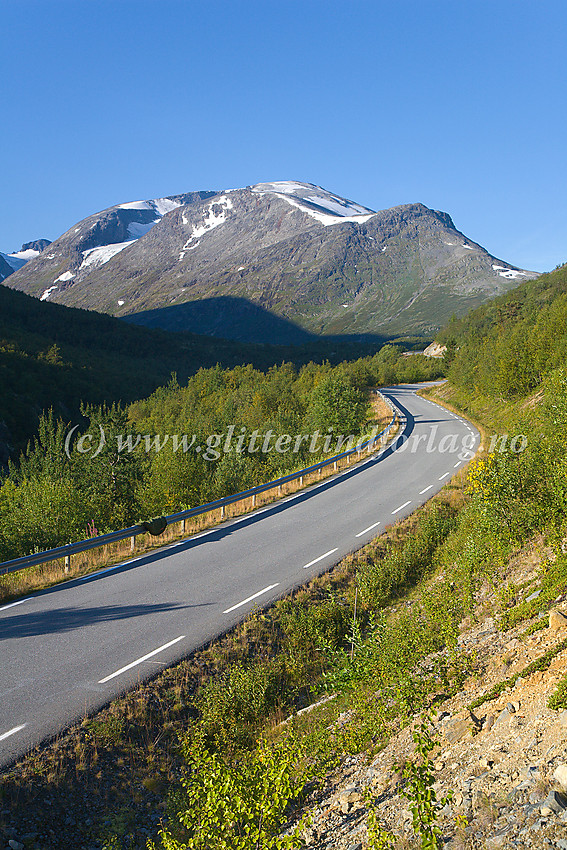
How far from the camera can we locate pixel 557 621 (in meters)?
6.07

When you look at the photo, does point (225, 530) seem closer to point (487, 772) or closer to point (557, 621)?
point (557, 621)

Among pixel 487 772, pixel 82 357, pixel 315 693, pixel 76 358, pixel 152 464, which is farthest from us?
pixel 82 357

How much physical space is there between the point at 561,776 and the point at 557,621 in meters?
2.79

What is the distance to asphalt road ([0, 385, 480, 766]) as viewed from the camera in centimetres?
695

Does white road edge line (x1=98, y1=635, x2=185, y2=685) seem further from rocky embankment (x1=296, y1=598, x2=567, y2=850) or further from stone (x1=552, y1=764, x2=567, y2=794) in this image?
stone (x1=552, y1=764, x2=567, y2=794)

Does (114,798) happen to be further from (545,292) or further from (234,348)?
(234,348)

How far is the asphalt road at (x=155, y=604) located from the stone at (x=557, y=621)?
17.5 feet

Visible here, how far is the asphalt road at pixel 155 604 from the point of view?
6953mm

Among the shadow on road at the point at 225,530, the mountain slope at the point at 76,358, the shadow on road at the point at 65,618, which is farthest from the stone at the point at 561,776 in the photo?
the mountain slope at the point at 76,358

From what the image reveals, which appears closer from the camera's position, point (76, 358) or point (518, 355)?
point (518, 355)

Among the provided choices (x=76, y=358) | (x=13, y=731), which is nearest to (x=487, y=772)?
(x=13, y=731)

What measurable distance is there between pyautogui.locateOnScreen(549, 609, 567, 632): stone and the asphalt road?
532 cm

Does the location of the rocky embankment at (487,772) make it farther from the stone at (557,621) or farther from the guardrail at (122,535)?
the guardrail at (122,535)

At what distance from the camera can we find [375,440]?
31047 millimetres
